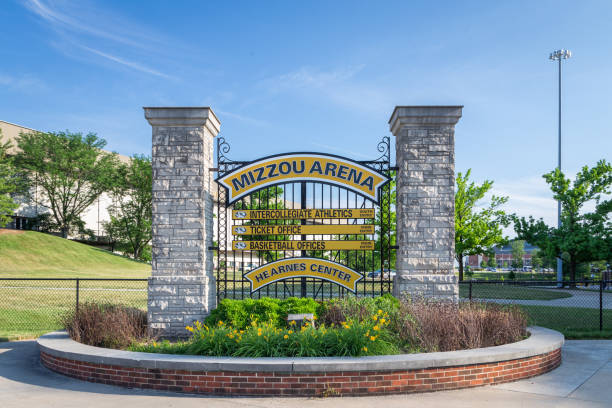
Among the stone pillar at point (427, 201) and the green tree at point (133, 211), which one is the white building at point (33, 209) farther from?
the stone pillar at point (427, 201)

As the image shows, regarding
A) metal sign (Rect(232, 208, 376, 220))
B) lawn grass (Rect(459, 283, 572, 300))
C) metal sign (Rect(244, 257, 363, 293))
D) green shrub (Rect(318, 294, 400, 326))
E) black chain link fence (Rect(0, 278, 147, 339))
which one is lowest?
lawn grass (Rect(459, 283, 572, 300))

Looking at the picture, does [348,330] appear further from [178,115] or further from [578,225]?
[578,225]

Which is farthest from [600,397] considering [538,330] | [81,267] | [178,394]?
[81,267]

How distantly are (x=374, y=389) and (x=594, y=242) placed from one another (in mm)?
28224

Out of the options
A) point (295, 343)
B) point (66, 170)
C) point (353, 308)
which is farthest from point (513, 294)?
point (66, 170)

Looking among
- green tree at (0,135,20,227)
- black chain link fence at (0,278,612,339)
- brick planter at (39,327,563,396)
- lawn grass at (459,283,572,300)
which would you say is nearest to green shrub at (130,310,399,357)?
brick planter at (39,327,563,396)

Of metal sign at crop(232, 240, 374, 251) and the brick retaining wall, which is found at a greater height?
metal sign at crop(232, 240, 374, 251)

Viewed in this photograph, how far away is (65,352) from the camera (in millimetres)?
7168

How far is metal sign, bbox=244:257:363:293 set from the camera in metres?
9.84

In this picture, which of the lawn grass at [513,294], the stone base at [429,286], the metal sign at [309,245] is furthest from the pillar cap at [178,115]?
the lawn grass at [513,294]

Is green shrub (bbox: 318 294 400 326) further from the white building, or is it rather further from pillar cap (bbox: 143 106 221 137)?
the white building

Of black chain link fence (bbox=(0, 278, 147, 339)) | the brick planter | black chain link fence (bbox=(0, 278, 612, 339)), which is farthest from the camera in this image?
black chain link fence (bbox=(0, 278, 147, 339))

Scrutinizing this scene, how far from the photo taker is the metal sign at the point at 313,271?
32.3ft

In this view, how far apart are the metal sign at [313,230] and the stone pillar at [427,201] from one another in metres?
0.90
